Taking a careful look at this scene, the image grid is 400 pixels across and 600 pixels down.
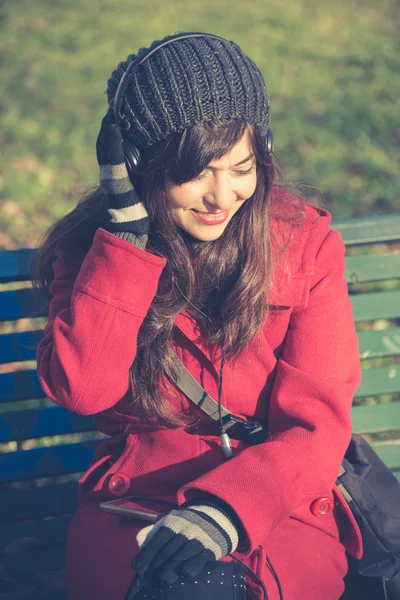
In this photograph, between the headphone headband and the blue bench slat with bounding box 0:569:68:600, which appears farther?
the blue bench slat with bounding box 0:569:68:600

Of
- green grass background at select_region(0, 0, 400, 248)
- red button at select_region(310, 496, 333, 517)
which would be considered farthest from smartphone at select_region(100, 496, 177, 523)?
green grass background at select_region(0, 0, 400, 248)

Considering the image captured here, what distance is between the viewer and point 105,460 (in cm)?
257

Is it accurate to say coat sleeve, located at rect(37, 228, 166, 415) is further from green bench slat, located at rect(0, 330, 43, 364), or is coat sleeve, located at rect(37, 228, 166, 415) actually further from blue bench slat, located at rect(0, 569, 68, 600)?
blue bench slat, located at rect(0, 569, 68, 600)

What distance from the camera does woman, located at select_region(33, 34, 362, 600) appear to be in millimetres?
2172

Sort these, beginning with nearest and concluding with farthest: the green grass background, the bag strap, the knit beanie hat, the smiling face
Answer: the knit beanie hat < the smiling face < the bag strap < the green grass background

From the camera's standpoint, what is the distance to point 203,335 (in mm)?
2484

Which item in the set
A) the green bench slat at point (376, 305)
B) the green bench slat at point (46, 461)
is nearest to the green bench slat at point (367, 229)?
the green bench slat at point (376, 305)

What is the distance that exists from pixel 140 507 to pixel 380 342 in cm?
124

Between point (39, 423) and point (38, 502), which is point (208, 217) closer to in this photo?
point (39, 423)

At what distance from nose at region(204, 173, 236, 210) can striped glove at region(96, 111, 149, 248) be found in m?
0.22

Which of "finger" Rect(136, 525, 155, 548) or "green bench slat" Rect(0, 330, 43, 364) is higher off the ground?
"green bench slat" Rect(0, 330, 43, 364)

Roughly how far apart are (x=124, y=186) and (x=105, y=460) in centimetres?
89

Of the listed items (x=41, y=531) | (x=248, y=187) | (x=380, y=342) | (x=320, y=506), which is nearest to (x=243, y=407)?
(x=320, y=506)

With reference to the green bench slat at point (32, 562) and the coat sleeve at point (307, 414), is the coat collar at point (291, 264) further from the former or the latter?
the green bench slat at point (32, 562)
